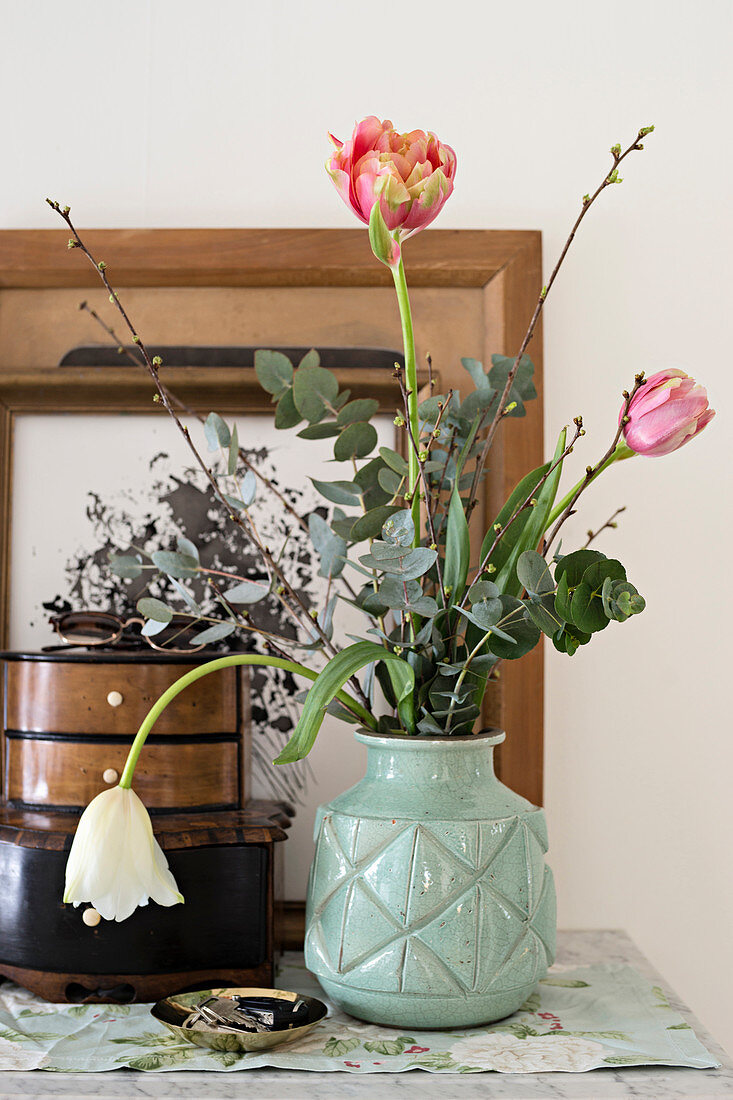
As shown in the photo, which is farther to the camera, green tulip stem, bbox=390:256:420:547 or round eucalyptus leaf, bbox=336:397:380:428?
round eucalyptus leaf, bbox=336:397:380:428

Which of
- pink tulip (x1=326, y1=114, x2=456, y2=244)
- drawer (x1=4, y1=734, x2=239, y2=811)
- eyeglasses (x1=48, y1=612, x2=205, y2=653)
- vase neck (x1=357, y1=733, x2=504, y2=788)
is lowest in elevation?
drawer (x1=4, y1=734, x2=239, y2=811)

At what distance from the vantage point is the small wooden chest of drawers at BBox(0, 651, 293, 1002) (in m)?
0.74

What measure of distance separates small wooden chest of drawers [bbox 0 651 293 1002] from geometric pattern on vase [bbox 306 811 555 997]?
0.09 metres

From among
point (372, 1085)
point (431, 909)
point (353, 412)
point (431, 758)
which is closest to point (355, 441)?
point (353, 412)

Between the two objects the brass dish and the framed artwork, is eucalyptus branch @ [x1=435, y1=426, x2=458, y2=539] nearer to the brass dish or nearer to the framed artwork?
the framed artwork

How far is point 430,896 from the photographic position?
0.66 m

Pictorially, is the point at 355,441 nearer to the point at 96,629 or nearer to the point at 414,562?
the point at 414,562

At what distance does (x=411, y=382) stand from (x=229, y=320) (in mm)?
368

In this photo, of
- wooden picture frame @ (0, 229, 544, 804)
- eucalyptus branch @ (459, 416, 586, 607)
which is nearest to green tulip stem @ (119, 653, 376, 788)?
eucalyptus branch @ (459, 416, 586, 607)

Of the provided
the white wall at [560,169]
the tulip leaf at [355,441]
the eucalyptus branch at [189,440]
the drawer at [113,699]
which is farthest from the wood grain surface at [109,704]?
the white wall at [560,169]

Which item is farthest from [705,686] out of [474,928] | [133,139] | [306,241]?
[133,139]

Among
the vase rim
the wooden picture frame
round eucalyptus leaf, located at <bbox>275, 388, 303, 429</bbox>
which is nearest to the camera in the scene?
the vase rim

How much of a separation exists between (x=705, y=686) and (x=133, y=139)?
0.84 meters

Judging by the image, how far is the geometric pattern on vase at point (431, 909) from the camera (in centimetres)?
66
